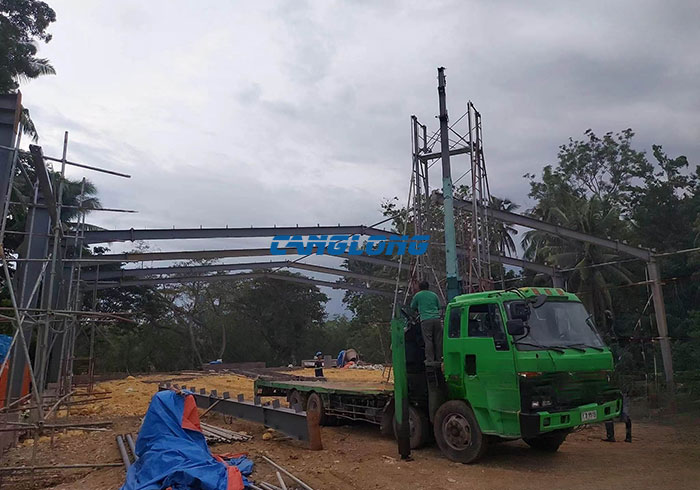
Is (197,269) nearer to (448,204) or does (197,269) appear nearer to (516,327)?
(448,204)

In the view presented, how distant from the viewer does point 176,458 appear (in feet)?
22.2

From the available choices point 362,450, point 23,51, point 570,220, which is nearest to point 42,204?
point 362,450

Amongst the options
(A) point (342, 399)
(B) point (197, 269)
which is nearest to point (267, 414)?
(A) point (342, 399)

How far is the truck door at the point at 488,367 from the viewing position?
7449mm

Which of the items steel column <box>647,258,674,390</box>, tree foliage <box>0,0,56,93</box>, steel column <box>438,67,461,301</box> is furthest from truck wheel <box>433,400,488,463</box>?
tree foliage <box>0,0,56,93</box>

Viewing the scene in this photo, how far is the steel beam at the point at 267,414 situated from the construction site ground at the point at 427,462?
0.26m

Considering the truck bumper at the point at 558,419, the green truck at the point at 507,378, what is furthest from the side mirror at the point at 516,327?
the truck bumper at the point at 558,419

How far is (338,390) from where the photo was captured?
10.8m

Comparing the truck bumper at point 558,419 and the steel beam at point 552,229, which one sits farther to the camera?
the steel beam at point 552,229

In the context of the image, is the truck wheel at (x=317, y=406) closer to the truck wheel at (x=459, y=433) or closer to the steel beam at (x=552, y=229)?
the truck wheel at (x=459, y=433)

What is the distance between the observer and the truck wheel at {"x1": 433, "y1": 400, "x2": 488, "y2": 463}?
25.8 feet

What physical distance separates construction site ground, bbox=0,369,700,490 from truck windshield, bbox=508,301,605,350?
5.50 feet

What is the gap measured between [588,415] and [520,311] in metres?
1.63

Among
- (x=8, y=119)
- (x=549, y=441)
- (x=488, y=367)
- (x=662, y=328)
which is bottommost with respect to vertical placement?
(x=549, y=441)
